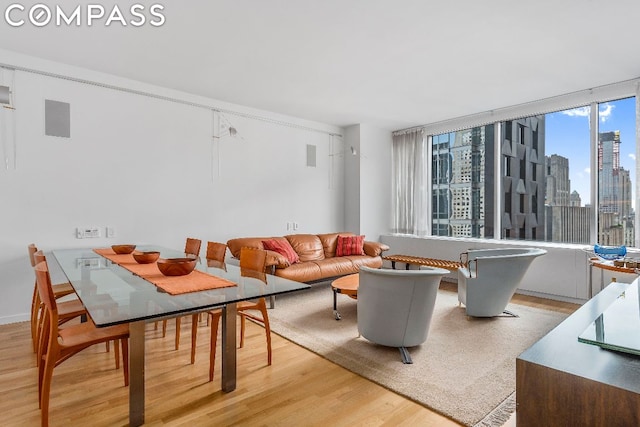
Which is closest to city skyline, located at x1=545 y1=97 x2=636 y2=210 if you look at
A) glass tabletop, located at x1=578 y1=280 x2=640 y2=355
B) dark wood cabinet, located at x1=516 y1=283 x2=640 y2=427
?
glass tabletop, located at x1=578 y1=280 x2=640 y2=355

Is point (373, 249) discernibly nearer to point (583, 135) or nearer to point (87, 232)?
point (583, 135)

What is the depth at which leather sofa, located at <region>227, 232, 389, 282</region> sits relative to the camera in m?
4.62

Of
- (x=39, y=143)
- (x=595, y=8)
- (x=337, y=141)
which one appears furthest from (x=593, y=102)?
(x=39, y=143)

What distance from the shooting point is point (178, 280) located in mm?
2318

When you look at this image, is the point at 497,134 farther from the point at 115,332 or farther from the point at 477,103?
the point at 115,332

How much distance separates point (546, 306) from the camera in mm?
4449

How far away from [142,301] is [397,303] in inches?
70.8

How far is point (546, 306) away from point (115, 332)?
4.80m

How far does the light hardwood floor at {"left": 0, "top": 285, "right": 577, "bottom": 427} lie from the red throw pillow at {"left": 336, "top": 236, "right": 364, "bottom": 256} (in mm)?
2956

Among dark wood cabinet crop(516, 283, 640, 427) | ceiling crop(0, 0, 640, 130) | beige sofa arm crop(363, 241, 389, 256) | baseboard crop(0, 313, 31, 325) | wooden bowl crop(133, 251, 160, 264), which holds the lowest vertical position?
baseboard crop(0, 313, 31, 325)

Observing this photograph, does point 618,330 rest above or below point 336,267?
above

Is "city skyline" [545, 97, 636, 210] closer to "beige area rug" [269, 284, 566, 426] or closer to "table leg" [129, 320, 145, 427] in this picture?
"beige area rug" [269, 284, 566, 426]

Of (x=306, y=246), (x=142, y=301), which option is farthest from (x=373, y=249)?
(x=142, y=301)

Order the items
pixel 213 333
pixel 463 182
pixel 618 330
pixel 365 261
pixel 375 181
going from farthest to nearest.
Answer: pixel 375 181 → pixel 463 182 → pixel 365 261 → pixel 213 333 → pixel 618 330
